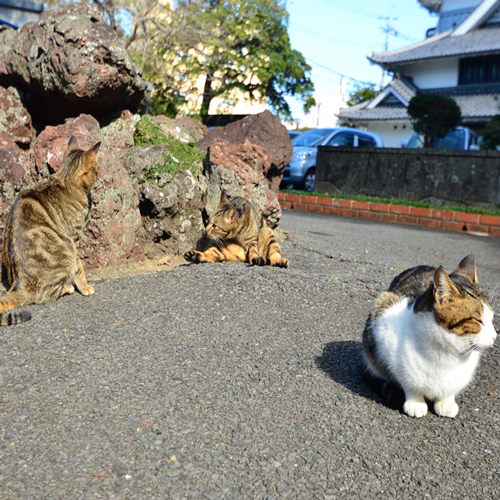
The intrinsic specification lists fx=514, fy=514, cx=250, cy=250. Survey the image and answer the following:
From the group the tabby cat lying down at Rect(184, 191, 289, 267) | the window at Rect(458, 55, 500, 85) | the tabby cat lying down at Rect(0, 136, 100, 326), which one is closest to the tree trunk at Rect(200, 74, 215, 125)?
the window at Rect(458, 55, 500, 85)

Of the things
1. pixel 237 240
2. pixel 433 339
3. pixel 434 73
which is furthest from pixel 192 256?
pixel 434 73

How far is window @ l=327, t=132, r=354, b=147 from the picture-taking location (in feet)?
46.5

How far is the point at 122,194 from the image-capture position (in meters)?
4.61

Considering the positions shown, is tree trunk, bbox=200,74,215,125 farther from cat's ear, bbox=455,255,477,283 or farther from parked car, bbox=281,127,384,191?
cat's ear, bbox=455,255,477,283

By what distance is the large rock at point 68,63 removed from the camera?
4.63 meters

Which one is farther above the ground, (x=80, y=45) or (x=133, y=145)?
(x=80, y=45)

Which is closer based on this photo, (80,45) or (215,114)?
(80,45)

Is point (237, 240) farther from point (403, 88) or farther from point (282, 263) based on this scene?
point (403, 88)

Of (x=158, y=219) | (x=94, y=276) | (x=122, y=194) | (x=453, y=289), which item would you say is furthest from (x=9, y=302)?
(x=453, y=289)

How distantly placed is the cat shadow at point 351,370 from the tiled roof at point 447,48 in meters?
20.9

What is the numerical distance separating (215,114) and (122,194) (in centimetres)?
1594

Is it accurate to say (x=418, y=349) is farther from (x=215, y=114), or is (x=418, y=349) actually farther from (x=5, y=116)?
(x=215, y=114)

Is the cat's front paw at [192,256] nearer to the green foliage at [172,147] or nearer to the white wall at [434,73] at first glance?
the green foliage at [172,147]

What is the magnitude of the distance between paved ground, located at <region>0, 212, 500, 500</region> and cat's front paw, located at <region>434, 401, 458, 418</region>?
0.06m
